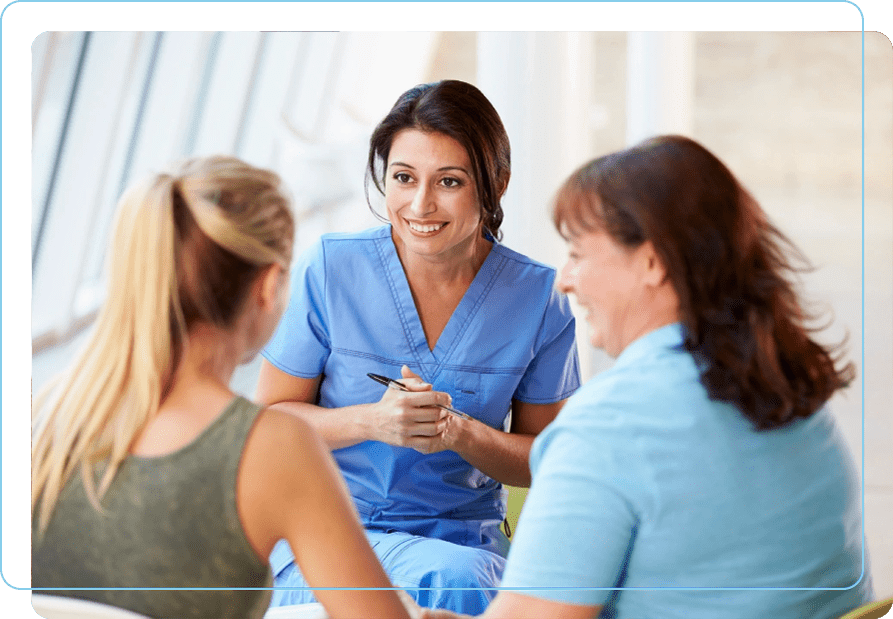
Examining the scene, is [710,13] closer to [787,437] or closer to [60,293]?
[787,437]

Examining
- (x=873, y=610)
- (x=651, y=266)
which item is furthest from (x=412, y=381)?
(x=873, y=610)

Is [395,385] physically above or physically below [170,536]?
above

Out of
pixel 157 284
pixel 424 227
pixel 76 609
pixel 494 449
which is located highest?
pixel 424 227

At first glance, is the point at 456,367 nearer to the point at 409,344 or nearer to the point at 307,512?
the point at 409,344

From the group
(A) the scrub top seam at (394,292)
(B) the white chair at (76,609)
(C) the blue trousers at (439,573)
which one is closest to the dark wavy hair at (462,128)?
(A) the scrub top seam at (394,292)

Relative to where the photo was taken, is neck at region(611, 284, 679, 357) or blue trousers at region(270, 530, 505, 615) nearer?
neck at region(611, 284, 679, 357)

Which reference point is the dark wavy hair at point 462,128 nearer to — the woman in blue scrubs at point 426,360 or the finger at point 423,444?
the woman in blue scrubs at point 426,360

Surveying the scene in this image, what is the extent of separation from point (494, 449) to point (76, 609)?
0.77 metres

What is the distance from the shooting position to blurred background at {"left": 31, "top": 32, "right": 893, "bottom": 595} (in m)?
1.55

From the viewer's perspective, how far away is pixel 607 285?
1.36 meters

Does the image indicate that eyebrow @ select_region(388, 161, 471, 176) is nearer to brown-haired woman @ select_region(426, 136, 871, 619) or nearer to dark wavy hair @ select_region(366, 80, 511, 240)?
dark wavy hair @ select_region(366, 80, 511, 240)

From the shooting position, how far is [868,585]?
1583 millimetres

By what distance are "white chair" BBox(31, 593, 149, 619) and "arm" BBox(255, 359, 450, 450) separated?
1.42ft

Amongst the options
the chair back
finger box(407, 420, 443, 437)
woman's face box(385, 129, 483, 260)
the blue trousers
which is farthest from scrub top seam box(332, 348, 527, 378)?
the chair back
